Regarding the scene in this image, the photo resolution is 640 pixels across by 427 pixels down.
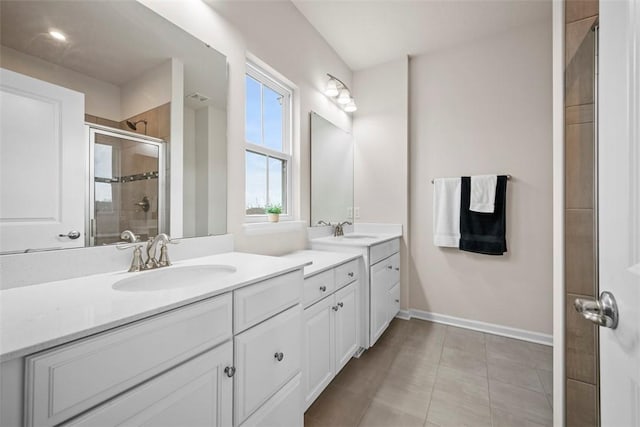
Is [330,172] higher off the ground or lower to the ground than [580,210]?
higher

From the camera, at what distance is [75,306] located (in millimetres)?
684

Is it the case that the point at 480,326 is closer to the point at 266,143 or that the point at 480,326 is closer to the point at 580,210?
the point at 580,210

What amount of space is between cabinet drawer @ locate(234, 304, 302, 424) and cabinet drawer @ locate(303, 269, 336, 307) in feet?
0.50

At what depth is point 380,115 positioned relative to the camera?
2.87 meters

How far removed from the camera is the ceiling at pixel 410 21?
205cm

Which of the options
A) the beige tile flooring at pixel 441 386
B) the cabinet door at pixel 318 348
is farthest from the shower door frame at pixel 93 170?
the beige tile flooring at pixel 441 386

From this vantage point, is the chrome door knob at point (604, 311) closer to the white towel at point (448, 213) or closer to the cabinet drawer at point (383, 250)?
the cabinet drawer at point (383, 250)

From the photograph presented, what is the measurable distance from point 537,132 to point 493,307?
158 cm

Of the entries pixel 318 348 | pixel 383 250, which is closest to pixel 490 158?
pixel 383 250

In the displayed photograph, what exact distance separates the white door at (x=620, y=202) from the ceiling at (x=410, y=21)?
193 cm

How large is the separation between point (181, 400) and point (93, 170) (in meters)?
0.87

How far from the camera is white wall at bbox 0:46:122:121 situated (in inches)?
33.2

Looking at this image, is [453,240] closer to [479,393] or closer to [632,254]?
[479,393]

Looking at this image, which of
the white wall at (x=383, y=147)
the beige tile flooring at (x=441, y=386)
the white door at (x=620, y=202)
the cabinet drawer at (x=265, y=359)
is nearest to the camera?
the white door at (x=620, y=202)
